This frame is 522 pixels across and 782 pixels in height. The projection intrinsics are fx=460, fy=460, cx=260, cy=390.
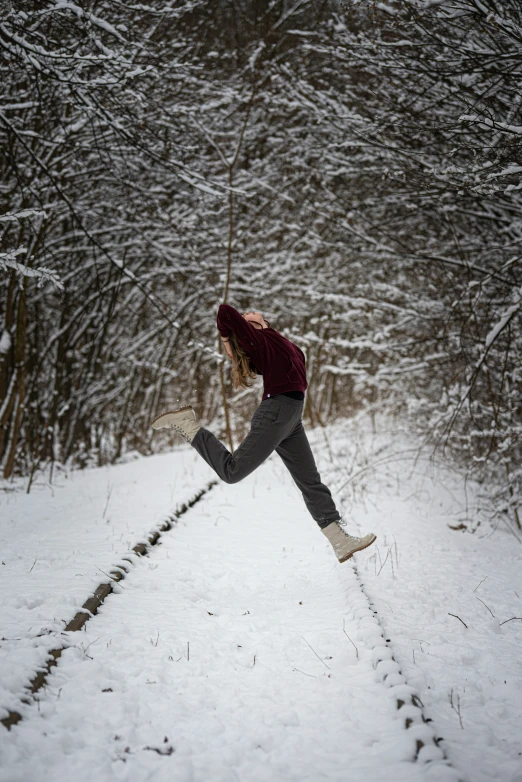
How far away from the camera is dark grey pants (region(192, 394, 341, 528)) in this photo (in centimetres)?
349

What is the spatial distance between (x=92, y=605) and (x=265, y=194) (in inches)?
432

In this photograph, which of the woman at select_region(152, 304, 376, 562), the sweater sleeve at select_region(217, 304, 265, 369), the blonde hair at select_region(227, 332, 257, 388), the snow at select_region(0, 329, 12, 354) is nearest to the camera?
the sweater sleeve at select_region(217, 304, 265, 369)

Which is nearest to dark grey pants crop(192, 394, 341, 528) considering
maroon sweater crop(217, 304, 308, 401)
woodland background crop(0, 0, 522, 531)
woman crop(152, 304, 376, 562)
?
woman crop(152, 304, 376, 562)

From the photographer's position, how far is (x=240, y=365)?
147 inches

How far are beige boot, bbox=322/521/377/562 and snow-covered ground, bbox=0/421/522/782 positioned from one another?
18 centimetres

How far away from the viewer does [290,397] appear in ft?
11.7

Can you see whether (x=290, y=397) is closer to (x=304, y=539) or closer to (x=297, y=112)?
(x=304, y=539)

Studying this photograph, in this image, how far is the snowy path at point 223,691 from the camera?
1829 millimetres

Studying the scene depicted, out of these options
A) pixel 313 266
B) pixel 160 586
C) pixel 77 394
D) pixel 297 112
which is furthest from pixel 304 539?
pixel 313 266

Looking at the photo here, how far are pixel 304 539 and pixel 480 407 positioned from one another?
12.3 feet

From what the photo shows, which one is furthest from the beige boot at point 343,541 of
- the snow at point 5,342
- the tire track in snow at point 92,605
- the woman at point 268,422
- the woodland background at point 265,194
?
Answer: the snow at point 5,342

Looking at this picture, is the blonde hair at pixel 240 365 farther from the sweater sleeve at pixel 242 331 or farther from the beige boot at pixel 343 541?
the beige boot at pixel 343 541

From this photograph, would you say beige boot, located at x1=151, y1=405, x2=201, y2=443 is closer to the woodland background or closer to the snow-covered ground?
the snow-covered ground

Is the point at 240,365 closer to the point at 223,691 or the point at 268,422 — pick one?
the point at 268,422
